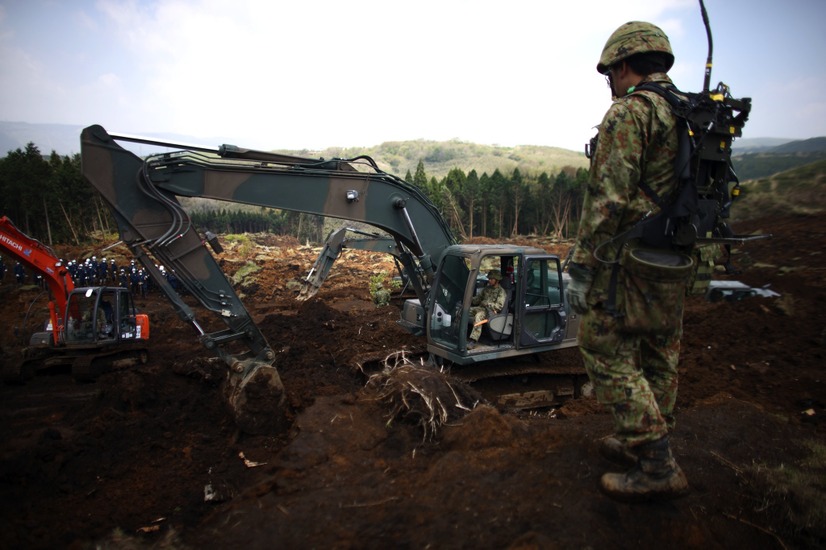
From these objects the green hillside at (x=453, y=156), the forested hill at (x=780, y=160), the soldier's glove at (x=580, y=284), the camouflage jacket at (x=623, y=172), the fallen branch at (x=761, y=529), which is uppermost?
the green hillside at (x=453, y=156)

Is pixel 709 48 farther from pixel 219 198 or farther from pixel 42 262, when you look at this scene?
pixel 42 262

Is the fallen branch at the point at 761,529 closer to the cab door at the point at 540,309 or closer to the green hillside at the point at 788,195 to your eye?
the cab door at the point at 540,309

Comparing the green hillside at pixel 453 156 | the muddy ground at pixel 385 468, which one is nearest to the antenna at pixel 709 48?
the muddy ground at pixel 385 468

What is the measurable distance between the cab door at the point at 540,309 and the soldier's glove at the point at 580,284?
11.9ft

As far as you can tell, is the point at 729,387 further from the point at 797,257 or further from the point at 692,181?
the point at 797,257

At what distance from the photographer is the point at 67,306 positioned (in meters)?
9.74

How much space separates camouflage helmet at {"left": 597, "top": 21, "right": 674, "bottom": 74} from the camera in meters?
2.98

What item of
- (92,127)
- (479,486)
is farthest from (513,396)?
(92,127)

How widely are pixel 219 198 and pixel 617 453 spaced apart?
16.2 feet

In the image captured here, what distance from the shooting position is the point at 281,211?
44.1m

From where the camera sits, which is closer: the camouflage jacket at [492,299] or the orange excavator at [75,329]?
the camouflage jacket at [492,299]

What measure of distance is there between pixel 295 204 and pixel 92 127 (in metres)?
2.26

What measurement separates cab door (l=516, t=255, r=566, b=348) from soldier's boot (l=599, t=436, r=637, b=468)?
3.34m

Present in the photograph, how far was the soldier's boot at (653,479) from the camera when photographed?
276 cm
